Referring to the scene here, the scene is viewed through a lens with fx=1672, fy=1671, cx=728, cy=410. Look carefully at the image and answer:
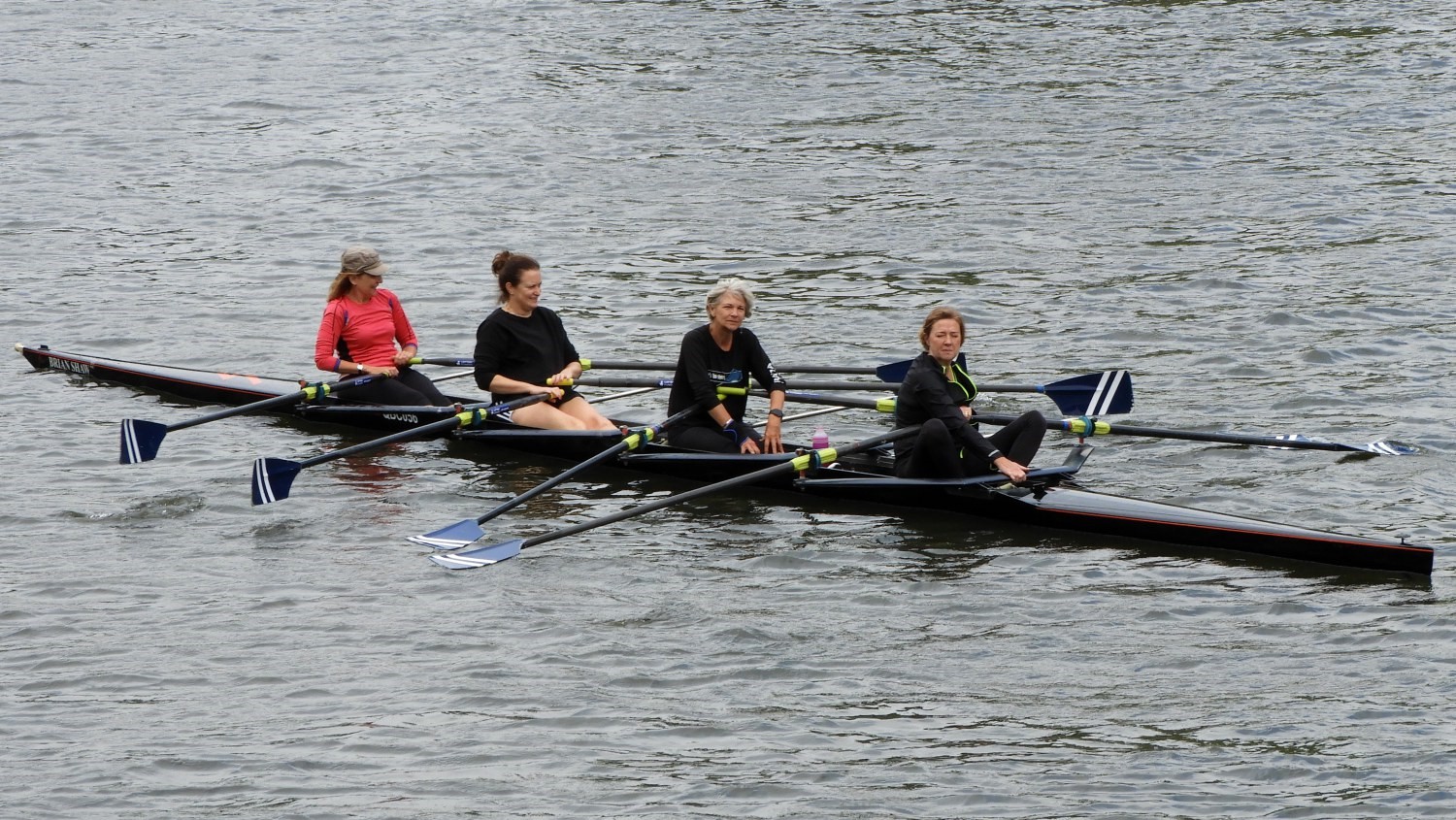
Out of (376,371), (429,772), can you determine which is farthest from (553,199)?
(429,772)

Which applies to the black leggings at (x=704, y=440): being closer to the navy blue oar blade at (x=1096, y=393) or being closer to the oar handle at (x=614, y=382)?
the oar handle at (x=614, y=382)

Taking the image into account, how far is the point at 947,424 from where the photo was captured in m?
10.7

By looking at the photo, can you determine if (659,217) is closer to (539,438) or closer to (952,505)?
(539,438)

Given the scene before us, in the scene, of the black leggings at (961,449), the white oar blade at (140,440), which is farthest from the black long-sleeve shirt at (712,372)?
the white oar blade at (140,440)

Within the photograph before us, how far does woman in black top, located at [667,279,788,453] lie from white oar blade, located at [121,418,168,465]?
3888mm

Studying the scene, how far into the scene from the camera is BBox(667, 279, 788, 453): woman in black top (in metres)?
11.7

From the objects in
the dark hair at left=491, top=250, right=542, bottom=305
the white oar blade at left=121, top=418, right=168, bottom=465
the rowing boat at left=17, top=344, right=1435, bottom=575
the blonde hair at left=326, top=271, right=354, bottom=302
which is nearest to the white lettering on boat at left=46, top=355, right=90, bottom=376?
the rowing boat at left=17, top=344, right=1435, bottom=575

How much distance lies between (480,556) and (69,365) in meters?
6.89

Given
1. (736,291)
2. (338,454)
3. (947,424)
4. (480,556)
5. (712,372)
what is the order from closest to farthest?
(480,556), (947,424), (736,291), (338,454), (712,372)

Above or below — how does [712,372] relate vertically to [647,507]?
above

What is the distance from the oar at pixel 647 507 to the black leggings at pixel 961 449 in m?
0.17

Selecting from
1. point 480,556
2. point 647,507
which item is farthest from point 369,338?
point 647,507

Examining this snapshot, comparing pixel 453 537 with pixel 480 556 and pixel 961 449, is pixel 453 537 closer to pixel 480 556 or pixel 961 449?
pixel 480 556

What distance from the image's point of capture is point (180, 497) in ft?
39.4
